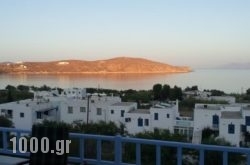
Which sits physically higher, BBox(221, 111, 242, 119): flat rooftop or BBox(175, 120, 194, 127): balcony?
BBox(221, 111, 242, 119): flat rooftop

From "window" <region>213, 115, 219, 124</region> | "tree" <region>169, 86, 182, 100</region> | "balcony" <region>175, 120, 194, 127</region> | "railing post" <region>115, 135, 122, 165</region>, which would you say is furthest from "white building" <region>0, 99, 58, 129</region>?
"railing post" <region>115, 135, 122, 165</region>

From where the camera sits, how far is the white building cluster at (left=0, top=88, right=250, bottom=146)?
63.9ft

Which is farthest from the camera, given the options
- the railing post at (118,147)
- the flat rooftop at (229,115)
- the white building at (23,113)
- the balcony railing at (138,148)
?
the white building at (23,113)

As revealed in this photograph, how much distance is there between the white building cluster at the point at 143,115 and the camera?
19491 millimetres

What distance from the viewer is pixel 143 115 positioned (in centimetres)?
2294

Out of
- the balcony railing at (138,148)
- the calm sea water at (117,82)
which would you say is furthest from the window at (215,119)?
the calm sea water at (117,82)

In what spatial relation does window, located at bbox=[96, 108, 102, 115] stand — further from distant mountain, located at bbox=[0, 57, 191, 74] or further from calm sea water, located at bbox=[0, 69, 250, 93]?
distant mountain, located at bbox=[0, 57, 191, 74]

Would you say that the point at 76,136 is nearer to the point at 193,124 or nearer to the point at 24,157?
the point at 24,157

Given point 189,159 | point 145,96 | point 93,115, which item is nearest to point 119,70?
point 145,96

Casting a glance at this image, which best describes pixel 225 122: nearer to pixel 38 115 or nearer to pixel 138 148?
pixel 38 115

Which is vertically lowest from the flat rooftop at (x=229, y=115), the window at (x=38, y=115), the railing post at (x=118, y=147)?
the window at (x=38, y=115)

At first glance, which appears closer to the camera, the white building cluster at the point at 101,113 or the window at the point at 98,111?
the white building cluster at the point at 101,113

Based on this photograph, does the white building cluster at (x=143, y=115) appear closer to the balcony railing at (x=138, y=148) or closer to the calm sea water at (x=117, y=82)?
the balcony railing at (x=138, y=148)

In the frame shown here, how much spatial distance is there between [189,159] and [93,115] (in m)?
16.1
